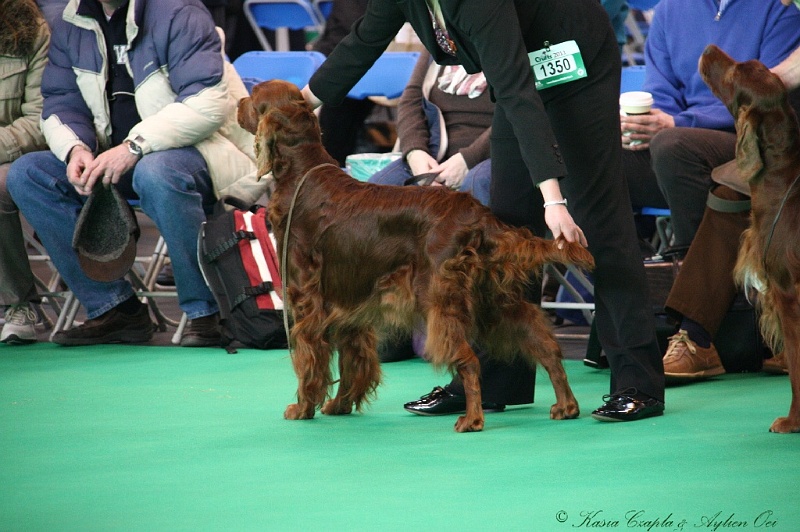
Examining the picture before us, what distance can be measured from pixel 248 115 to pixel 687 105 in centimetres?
194

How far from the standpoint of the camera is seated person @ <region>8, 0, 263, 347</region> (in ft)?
15.2

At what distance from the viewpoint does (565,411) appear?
306 centimetres

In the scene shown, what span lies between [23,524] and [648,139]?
2888mm

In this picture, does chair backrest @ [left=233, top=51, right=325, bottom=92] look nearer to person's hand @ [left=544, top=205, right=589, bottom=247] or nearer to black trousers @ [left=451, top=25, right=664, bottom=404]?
black trousers @ [left=451, top=25, right=664, bottom=404]

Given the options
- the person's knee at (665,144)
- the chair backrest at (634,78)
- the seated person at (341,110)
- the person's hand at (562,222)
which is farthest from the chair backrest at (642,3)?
the person's hand at (562,222)

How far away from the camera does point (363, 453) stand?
8.73 feet

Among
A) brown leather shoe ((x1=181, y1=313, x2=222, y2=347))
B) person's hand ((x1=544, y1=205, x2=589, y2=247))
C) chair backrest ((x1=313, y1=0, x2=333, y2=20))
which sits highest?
chair backrest ((x1=313, y1=0, x2=333, y2=20))

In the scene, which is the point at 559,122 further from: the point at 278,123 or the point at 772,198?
the point at 278,123

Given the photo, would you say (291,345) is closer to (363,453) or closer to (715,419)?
(363,453)

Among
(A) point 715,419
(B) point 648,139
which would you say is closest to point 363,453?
(A) point 715,419

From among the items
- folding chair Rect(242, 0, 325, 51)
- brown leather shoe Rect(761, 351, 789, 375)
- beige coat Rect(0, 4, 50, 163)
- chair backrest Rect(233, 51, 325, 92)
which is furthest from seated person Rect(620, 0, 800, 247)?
folding chair Rect(242, 0, 325, 51)

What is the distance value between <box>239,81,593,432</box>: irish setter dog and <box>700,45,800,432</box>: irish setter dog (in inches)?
22.5

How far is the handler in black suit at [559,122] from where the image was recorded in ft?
8.85

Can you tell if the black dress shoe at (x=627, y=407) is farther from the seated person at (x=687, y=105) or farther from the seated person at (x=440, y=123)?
the seated person at (x=440, y=123)
